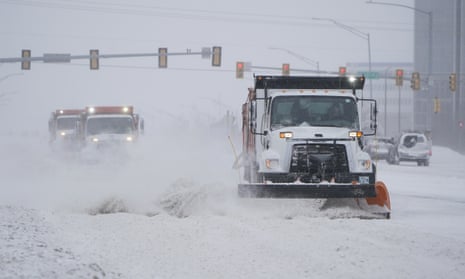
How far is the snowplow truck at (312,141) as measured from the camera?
12.9m

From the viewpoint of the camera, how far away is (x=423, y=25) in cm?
12081

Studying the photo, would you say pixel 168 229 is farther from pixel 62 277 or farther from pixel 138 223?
pixel 62 277

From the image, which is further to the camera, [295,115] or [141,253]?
[295,115]

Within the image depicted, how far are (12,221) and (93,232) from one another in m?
1.49

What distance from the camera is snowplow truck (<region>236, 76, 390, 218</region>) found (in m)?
12.9

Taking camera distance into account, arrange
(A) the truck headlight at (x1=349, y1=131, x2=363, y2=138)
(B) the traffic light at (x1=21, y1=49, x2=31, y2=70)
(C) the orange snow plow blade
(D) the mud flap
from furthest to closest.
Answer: (B) the traffic light at (x1=21, y1=49, x2=31, y2=70) → (A) the truck headlight at (x1=349, y1=131, x2=363, y2=138) → (C) the orange snow plow blade → (D) the mud flap

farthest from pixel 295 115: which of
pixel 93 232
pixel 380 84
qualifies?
pixel 380 84

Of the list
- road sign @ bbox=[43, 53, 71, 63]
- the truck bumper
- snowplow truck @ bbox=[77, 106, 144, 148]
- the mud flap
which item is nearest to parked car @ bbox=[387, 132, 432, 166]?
snowplow truck @ bbox=[77, 106, 144, 148]

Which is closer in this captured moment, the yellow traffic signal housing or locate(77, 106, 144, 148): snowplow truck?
locate(77, 106, 144, 148): snowplow truck

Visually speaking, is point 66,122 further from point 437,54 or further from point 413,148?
point 437,54

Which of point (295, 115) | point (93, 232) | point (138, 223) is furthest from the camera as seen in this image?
point (295, 115)

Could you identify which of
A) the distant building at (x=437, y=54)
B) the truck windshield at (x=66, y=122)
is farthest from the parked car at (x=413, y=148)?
A: the distant building at (x=437, y=54)

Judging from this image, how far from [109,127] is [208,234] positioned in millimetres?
17710

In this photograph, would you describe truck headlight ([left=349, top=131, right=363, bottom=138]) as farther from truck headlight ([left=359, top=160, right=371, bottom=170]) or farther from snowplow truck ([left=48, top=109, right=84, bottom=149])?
snowplow truck ([left=48, top=109, right=84, bottom=149])
